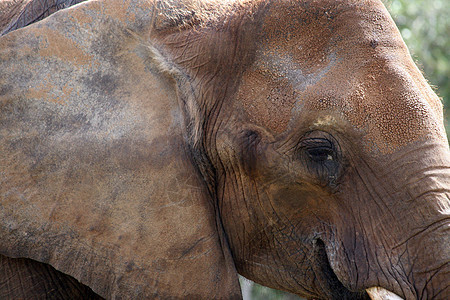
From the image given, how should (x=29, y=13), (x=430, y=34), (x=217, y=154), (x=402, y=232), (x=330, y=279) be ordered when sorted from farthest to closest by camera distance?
(x=430, y=34), (x=29, y=13), (x=217, y=154), (x=330, y=279), (x=402, y=232)

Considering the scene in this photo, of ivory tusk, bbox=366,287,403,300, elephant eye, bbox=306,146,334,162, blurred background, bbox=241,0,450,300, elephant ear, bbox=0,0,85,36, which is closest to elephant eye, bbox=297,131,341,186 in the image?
elephant eye, bbox=306,146,334,162

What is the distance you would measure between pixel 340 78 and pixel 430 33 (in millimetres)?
6930

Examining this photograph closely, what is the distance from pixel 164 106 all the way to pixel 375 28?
0.94m

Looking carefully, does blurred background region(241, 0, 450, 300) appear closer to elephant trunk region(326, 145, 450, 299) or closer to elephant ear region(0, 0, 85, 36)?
elephant ear region(0, 0, 85, 36)

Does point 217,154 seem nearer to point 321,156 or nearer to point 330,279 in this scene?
point 321,156

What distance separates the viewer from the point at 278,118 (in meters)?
2.80

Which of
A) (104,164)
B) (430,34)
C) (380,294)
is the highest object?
(104,164)

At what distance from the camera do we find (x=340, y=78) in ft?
8.93

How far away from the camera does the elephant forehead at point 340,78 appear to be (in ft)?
8.66

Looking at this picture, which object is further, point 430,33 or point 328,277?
point 430,33

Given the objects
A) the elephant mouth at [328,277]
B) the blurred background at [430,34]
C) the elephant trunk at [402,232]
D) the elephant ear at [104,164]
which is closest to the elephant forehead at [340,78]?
the elephant trunk at [402,232]

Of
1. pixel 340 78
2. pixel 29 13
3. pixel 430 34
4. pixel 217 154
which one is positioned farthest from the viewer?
pixel 430 34

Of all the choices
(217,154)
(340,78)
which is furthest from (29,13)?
(340,78)

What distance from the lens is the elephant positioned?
2.64 meters
